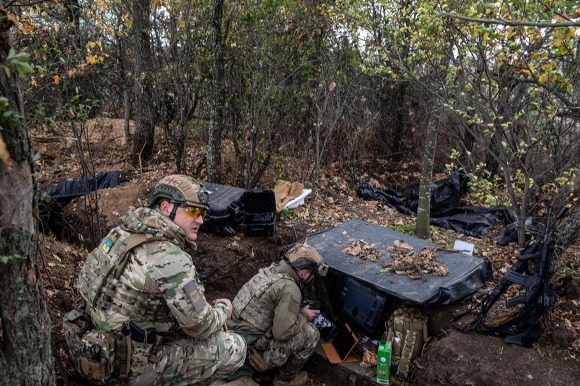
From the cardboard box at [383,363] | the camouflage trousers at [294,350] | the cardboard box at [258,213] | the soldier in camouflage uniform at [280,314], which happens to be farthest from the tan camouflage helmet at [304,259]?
the cardboard box at [258,213]

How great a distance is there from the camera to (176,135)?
27.0 ft

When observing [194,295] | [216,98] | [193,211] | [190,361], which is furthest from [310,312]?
[216,98]

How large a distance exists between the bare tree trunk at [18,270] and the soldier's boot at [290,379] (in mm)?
2845

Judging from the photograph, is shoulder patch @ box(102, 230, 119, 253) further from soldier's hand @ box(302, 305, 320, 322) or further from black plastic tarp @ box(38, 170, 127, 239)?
black plastic tarp @ box(38, 170, 127, 239)

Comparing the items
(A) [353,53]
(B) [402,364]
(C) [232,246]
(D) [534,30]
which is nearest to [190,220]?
(B) [402,364]

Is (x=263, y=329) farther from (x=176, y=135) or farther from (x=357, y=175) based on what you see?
(x=357, y=175)

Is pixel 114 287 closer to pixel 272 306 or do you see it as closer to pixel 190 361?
pixel 190 361

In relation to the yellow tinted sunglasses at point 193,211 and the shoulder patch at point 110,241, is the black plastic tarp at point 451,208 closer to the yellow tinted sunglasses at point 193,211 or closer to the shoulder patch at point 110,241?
the yellow tinted sunglasses at point 193,211

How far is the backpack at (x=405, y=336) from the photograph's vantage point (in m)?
4.72

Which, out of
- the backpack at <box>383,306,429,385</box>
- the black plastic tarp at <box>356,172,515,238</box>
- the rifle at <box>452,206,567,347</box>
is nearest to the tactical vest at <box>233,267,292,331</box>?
the backpack at <box>383,306,429,385</box>

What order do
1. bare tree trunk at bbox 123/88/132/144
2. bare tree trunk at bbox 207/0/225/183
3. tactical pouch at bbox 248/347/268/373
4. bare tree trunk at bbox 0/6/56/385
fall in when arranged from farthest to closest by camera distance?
bare tree trunk at bbox 123/88/132/144 → bare tree trunk at bbox 207/0/225/183 → tactical pouch at bbox 248/347/268/373 → bare tree trunk at bbox 0/6/56/385

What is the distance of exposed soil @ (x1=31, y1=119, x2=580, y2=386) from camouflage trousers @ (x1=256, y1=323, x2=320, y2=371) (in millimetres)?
576

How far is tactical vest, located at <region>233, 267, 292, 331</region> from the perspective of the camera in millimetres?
4537

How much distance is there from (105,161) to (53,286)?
5657 mm
